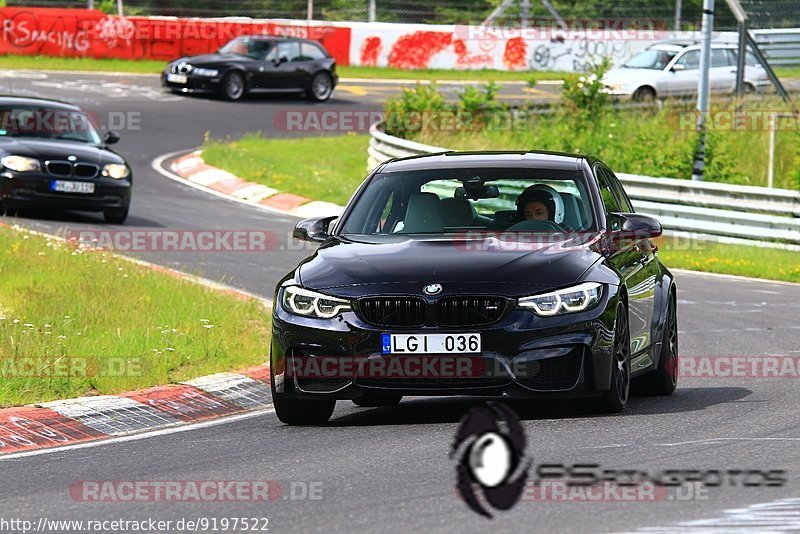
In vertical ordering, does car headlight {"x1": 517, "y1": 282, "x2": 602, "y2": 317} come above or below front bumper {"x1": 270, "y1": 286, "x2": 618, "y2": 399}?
above

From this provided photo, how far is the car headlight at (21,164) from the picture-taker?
806 inches

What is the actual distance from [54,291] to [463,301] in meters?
5.58

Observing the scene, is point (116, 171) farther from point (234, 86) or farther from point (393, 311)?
point (234, 86)

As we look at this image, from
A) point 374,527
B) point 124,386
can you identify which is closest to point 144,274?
point 124,386

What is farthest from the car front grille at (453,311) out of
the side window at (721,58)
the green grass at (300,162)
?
the side window at (721,58)

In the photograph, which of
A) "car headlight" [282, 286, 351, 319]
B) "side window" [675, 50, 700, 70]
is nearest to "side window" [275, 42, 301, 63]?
"side window" [675, 50, 700, 70]

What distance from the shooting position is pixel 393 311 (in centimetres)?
852

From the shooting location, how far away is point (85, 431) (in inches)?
355

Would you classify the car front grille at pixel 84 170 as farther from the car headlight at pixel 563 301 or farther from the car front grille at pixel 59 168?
the car headlight at pixel 563 301

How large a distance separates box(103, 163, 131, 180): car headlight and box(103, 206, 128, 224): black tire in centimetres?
44

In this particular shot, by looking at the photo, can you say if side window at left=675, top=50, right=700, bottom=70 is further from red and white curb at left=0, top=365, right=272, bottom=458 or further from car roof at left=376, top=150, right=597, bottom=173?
red and white curb at left=0, top=365, right=272, bottom=458

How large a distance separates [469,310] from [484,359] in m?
0.26

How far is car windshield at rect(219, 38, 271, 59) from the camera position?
1550 inches

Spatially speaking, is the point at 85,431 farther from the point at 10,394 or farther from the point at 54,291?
the point at 54,291
